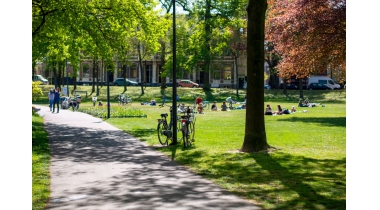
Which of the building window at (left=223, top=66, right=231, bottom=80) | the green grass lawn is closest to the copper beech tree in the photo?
the green grass lawn

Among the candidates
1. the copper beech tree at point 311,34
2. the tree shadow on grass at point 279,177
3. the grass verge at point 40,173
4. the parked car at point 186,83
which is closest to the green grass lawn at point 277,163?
the tree shadow on grass at point 279,177

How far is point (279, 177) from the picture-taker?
12180 mm

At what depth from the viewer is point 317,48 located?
3034 centimetres

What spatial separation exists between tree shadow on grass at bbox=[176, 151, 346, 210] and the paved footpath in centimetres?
48

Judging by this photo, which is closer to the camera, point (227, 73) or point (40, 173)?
point (40, 173)

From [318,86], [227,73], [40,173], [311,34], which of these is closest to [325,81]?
[318,86]

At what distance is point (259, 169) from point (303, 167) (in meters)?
1.14

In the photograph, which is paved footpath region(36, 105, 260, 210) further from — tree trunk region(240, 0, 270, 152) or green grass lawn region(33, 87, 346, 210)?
tree trunk region(240, 0, 270, 152)

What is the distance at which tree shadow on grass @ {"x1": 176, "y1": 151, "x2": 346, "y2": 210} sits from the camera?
9.62 m

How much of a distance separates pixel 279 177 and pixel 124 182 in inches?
125

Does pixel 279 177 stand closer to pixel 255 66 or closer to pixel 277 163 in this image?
pixel 277 163

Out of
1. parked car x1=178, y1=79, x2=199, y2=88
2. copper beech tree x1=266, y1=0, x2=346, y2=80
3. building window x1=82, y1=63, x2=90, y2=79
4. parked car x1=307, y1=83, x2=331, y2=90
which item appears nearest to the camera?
copper beech tree x1=266, y1=0, x2=346, y2=80
